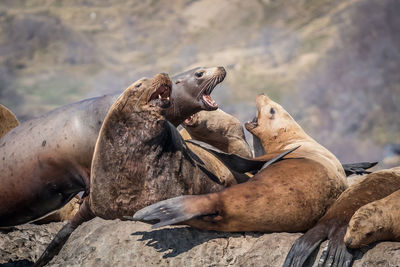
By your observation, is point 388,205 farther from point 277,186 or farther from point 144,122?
point 144,122

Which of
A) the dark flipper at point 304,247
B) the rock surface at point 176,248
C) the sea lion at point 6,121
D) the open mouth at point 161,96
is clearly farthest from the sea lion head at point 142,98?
the sea lion at point 6,121

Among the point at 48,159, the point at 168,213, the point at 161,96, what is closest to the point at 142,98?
the point at 161,96

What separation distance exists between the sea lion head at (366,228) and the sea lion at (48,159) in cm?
225

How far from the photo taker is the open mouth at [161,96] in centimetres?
398

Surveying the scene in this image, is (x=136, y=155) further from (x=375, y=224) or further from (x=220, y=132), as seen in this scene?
(x=220, y=132)

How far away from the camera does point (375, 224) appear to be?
3.27 meters

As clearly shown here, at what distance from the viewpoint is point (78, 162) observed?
180 inches

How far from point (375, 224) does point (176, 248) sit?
1.35m

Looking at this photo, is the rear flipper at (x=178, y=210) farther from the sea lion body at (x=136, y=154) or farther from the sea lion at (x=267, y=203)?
the sea lion body at (x=136, y=154)

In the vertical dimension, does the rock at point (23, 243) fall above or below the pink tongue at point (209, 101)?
below

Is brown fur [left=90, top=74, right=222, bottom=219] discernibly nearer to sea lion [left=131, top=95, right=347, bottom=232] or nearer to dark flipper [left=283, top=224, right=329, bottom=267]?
sea lion [left=131, top=95, right=347, bottom=232]

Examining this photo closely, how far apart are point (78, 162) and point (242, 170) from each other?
1.41 meters

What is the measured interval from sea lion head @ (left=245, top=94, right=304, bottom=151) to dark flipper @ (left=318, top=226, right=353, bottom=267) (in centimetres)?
249

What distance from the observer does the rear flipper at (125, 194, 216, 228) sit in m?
3.44
